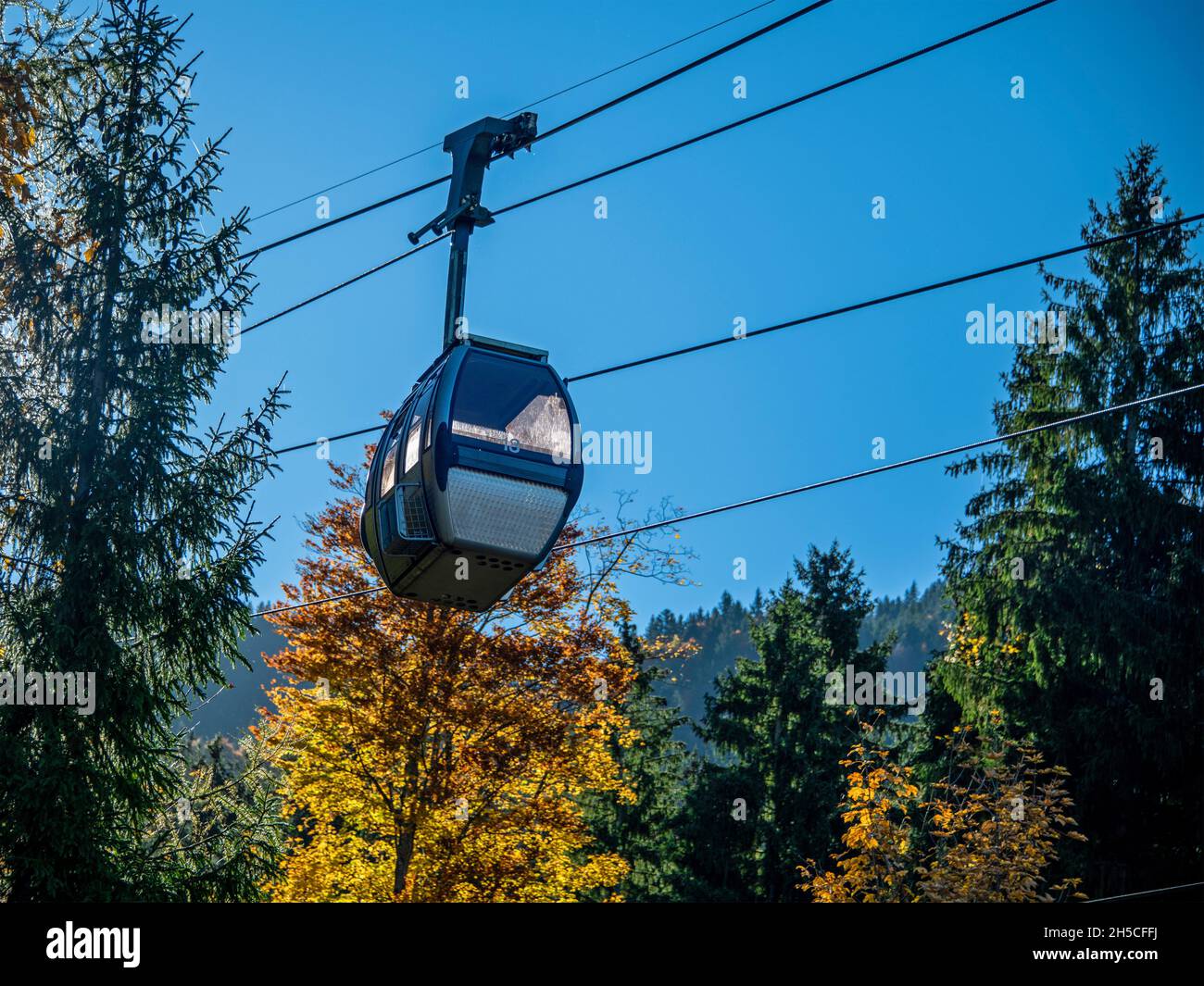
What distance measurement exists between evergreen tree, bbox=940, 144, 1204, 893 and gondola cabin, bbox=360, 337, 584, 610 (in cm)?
2036

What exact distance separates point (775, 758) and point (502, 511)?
31.2 m

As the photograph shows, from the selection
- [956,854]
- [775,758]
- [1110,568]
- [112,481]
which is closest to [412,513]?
[112,481]

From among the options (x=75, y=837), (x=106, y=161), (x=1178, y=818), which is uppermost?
(x=106, y=161)

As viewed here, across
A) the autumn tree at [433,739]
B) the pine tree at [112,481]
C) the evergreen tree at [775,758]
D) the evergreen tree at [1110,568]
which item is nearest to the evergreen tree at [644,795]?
the evergreen tree at [775,758]

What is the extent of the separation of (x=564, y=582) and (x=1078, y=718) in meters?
11.4

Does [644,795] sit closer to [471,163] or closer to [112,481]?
[112,481]

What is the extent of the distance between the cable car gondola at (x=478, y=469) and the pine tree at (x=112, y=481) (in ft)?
21.3

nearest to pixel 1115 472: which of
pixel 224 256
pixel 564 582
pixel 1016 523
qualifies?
pixel 1016 523

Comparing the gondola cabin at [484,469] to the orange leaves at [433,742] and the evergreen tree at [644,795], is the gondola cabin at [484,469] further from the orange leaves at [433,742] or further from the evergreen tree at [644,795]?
the evergreen tree at [644,795]

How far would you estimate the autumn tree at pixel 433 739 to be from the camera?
64.3ft

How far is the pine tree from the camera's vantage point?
12.5 m

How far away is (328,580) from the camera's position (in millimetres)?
20500

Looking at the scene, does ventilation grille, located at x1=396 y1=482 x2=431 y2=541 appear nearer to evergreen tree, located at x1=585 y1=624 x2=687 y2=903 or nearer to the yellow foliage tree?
the yellow foliage tree
